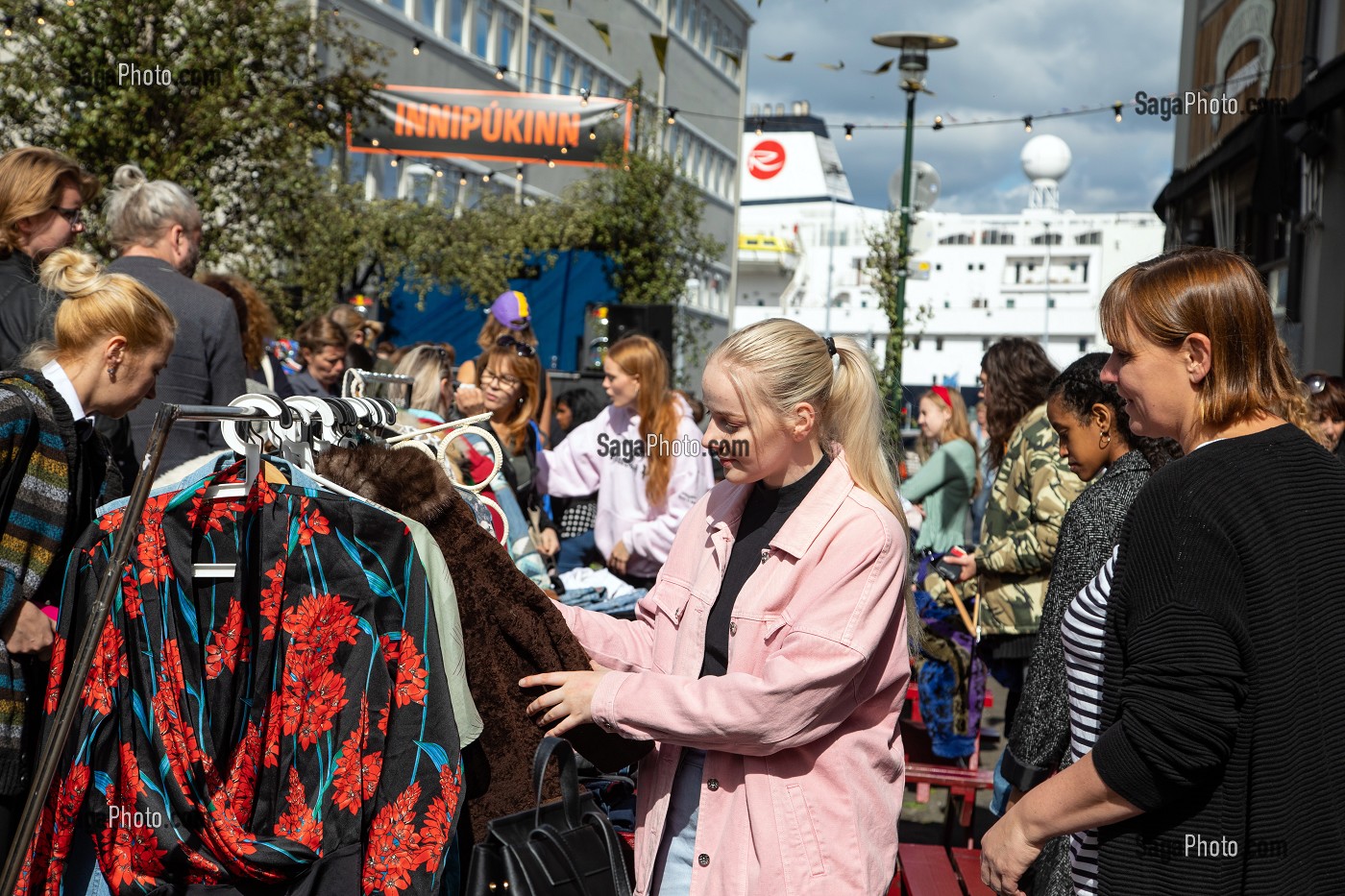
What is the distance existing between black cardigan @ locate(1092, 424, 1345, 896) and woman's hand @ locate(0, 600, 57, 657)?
1906 mm

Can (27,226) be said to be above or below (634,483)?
above

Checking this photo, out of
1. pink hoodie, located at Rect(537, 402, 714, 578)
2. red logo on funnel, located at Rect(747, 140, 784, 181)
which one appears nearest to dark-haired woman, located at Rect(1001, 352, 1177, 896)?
pink hoodie, located at Rect(537, 402, 714, 578)

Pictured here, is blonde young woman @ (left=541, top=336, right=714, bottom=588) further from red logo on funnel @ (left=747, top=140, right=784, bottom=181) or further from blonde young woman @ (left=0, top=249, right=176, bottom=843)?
red logo on funnel @ (left=747, top=140, right=784, bottom=181)

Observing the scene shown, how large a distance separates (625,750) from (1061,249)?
84185 mm

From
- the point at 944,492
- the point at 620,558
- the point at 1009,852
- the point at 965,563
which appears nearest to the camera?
the point at 1009,852

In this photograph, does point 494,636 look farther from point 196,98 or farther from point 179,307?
point 196,98

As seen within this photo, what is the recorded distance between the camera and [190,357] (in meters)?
4.09

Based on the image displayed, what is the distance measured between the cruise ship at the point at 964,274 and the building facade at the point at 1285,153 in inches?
2260

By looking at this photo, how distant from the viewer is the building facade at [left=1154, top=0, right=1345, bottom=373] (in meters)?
11.9

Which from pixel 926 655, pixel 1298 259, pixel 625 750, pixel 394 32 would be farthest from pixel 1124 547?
pixel 394 32

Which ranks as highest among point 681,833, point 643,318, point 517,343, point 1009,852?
point 643,318

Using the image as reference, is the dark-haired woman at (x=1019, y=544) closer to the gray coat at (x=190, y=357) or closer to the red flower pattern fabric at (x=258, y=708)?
the red flower pattern fabric at (x=258, y=708)

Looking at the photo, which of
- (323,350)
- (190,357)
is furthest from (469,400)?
(190,357)

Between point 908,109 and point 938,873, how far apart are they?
11100 mm
